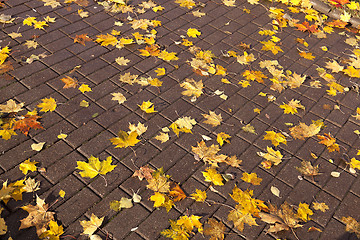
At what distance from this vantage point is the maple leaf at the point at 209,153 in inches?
142

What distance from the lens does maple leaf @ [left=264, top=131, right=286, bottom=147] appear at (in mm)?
3902

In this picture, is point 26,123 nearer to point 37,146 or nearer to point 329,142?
point 37,146

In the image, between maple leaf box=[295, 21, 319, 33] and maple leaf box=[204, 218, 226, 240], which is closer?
maple leaf box=[204, 218, 226, 240]

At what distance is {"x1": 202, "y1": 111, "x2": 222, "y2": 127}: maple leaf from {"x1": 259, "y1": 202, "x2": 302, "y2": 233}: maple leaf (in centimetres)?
116

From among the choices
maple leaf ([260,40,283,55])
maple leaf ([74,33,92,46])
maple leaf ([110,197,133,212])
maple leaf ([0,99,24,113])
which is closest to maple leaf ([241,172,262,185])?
maple leaf ([110,197,133,212])

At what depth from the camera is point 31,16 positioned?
17.0ft

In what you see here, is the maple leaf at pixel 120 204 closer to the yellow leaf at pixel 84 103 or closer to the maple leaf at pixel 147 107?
the maple leaf at pixel 147 107

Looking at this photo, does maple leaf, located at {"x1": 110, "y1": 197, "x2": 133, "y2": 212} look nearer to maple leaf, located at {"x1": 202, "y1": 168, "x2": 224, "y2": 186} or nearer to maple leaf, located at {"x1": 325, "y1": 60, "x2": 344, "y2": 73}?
maple leaf, located at {"x1": 202, "y1": 168, "x2": 224, "y2": 186}

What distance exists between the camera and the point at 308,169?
3.66 m

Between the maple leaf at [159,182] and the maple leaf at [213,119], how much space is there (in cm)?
92

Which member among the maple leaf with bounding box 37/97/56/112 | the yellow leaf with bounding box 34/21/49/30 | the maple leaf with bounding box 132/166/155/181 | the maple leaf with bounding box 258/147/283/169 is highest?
the yellow leaf with bounding box 34/21/49/30

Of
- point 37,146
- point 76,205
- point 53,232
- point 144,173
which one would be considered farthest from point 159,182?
point 37,146

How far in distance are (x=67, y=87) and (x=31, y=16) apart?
1780 millimetres

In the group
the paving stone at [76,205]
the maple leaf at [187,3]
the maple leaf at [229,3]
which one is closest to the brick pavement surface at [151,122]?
the paving stone at [76,205]
